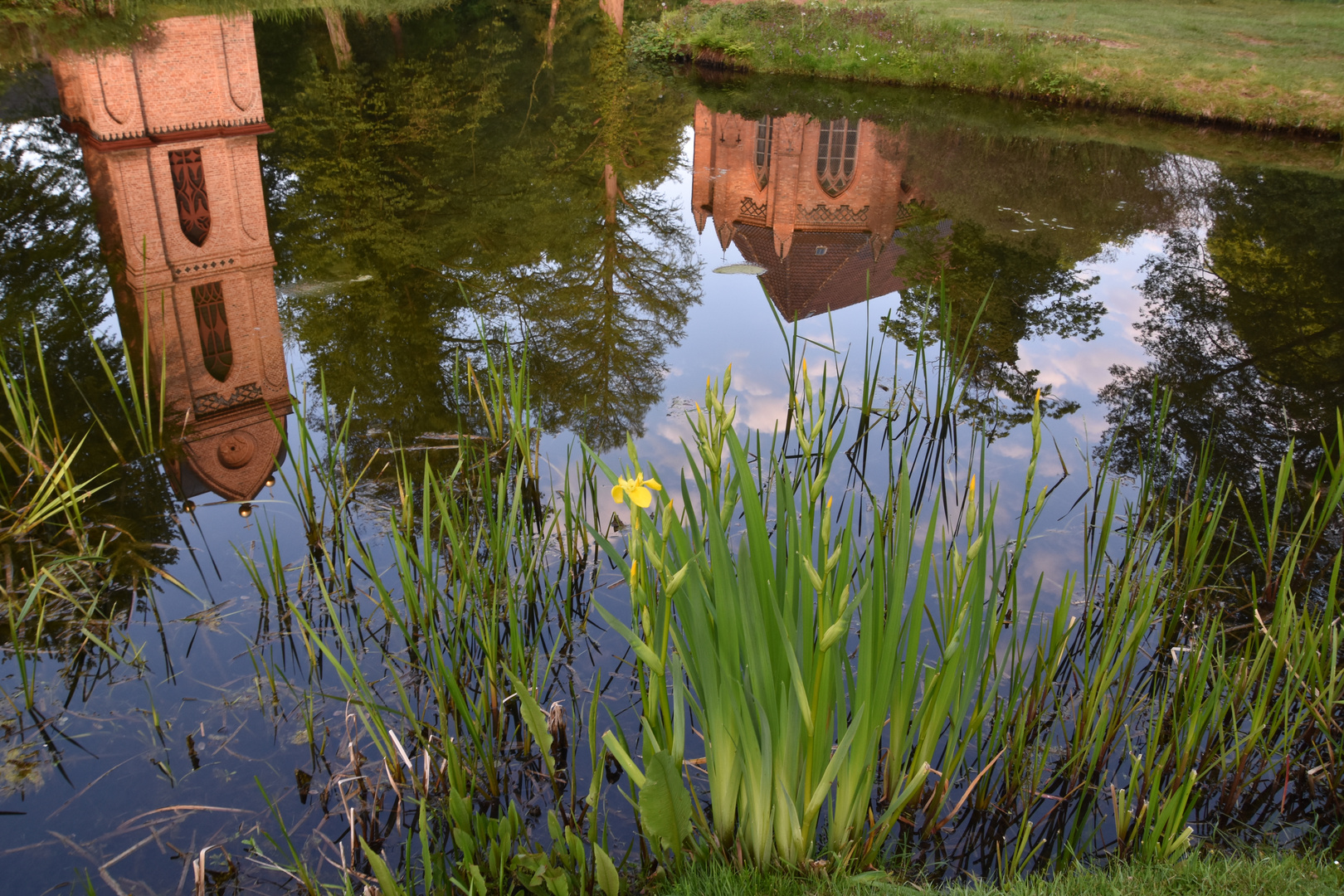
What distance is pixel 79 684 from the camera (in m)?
3.73

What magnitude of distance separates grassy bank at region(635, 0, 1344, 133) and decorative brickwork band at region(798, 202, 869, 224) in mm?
3897

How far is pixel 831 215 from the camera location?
18.8 metres

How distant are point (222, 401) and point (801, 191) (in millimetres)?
14420

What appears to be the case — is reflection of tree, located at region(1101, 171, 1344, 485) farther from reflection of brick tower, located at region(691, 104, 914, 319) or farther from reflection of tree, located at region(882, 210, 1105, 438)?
reflection of brick tower, located at region(691, 104, 914, 319)

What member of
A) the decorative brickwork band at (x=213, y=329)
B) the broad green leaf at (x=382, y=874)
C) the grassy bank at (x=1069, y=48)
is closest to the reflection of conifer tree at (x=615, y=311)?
the decorative brickwork band at (x=213, y=329)

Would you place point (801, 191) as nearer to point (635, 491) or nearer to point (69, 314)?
point (69, 314)

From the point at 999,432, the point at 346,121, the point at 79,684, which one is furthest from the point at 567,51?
the point at 79,684

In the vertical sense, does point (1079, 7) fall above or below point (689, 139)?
above

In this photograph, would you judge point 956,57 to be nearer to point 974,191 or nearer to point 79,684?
point 974,191

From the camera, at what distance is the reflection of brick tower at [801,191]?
44.0ft

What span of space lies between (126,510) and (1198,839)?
545 cm

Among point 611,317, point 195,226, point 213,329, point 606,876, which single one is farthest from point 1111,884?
point 195,226

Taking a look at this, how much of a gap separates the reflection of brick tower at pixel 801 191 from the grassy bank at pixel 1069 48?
13.2ft

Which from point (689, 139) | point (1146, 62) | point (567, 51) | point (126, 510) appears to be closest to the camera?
point (126, 510)
